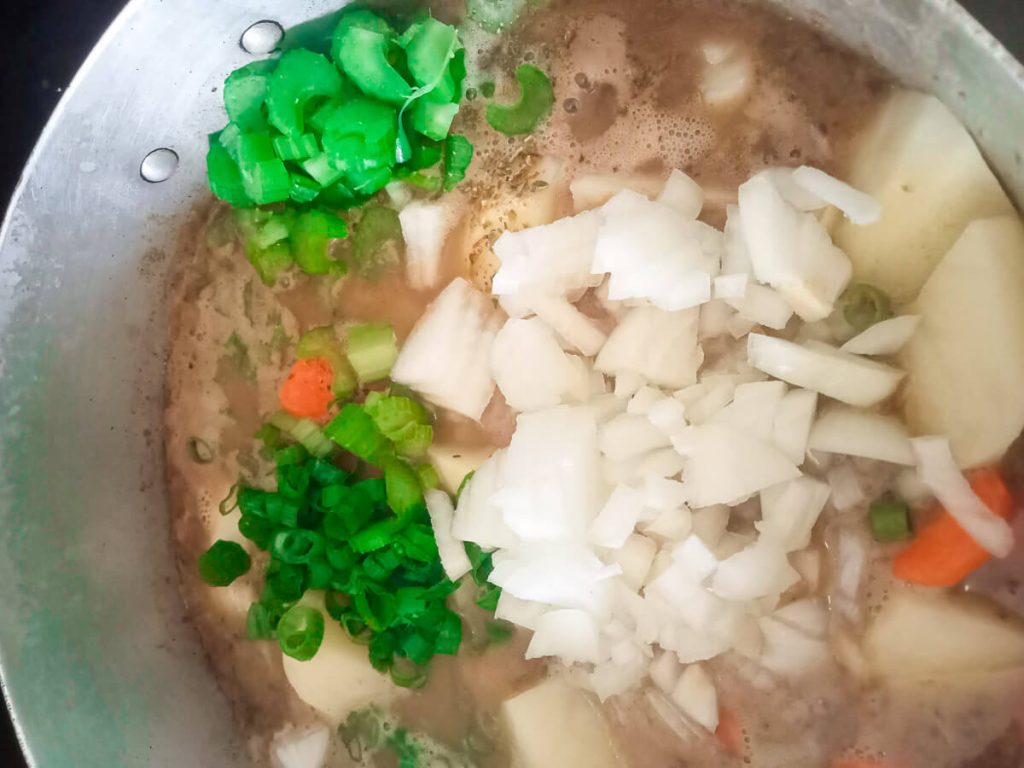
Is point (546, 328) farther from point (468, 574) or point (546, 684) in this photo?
point (546, 684)

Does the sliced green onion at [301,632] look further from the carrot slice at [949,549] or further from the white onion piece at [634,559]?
the carrot slice at [949,549]

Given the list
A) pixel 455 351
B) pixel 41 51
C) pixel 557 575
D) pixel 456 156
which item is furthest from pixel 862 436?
pixel 41 51

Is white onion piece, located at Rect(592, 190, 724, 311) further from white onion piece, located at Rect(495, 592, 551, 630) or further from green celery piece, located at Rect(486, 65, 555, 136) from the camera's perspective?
white onion piece, located at Rect(495, 592, 551, 630)

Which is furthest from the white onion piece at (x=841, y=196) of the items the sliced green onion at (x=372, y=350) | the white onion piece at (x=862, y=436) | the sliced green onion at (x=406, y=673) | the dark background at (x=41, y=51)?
the dark background at (x=41, y=51)

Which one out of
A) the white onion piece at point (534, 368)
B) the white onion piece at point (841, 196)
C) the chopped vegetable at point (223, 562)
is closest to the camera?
the white onion piece at point (841, 196)

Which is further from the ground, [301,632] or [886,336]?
[886,336]

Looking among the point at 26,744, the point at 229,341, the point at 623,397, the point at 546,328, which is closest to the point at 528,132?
the point at 546,328

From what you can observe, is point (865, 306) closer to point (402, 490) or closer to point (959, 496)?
point (959, 496)
